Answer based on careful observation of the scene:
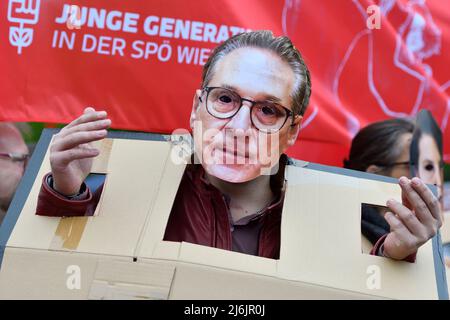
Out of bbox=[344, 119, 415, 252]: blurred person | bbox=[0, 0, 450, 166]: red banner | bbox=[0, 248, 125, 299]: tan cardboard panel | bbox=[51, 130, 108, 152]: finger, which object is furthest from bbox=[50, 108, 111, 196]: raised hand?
bbox=[344, 119, 415, 252]: blurred person

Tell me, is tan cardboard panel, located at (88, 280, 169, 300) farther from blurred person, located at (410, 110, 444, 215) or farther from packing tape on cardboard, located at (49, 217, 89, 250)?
blurred person, located at (410, 110, 444, 215)

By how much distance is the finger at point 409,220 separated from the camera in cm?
120

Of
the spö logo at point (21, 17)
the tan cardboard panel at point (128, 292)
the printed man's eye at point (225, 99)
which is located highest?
the spö logo at point (21, 17)

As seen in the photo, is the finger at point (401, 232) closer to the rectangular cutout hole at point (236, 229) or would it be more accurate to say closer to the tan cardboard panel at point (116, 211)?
the rectangular cutout hole at point (236, 229)

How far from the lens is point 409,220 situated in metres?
1.20

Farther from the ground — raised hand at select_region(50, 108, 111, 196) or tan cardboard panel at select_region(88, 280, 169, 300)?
raised hand at select_region(50, 108, 111, 196)

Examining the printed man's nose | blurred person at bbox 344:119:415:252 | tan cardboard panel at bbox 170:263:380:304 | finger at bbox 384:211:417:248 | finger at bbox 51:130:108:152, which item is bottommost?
tan cardboard panel at bbox 170:263:380:304

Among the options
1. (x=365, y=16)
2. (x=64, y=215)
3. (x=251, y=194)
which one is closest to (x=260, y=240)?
(x=251, y=194)

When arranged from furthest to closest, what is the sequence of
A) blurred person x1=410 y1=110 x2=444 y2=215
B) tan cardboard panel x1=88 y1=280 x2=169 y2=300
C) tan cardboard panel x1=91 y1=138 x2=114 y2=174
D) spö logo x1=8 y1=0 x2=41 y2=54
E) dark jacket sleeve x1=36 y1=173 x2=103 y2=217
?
blurred person x1=410 y1=110 x2=444 y2=215, spö logo x1=8 y1=0 x2=41 y2=54, tan cardboard panel x1=91 y1=138 x2=114 y2=174, dark jacket sleeve x1=36 y1=173 x2=103 y2=217, tan cardboard panel x1=88 y1=280 x2=169 y2=300

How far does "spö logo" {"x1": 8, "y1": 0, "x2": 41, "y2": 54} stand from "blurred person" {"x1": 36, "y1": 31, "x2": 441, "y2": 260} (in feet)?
3.02

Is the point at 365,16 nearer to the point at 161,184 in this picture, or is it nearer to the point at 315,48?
the point at 315,48

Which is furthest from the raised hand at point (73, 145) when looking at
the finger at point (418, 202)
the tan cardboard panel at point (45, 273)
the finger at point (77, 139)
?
the finger at point (418, 202)

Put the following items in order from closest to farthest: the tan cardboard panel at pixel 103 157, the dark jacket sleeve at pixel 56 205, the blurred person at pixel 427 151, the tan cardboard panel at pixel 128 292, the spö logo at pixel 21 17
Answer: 1. the tan cardboard panel at pixel 128 292
2. the dark jacket sleeve at pixel 56 205
3. the tan cardboard panel at pixel 103 157
4. the spö logo at pixel 21 17
5. the blurred person at pixel 427 151

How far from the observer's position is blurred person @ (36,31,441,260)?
1.21 meters
